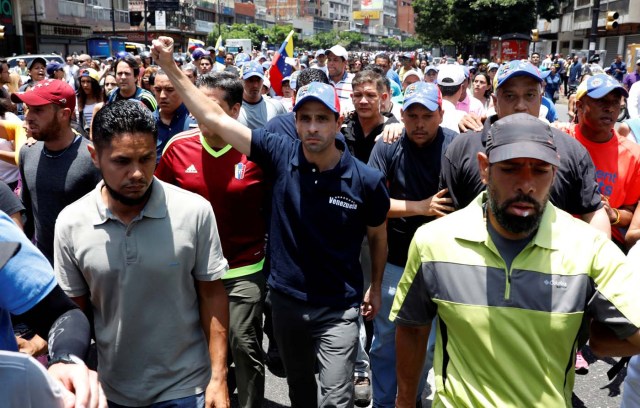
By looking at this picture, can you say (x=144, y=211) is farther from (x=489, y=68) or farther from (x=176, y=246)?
(x=489, y=68)

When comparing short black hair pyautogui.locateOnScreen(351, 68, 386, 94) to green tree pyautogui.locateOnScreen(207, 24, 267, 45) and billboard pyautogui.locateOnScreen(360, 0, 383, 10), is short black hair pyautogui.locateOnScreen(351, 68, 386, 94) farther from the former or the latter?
billboard pyautogui.locateOnScreen(360, 0, 383, 10)

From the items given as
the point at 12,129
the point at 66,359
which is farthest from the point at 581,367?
the point at 12,129

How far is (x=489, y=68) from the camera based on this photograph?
1430 centimetres

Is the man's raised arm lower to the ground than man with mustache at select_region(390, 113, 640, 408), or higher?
higher

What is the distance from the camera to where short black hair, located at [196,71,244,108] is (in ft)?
14.8

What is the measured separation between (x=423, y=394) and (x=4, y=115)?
14.1ft

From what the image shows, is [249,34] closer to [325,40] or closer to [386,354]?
[325,40]

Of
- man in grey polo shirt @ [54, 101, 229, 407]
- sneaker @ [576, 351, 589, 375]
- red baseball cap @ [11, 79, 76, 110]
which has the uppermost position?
red baseball cap @ [11, 79, 76, 110]

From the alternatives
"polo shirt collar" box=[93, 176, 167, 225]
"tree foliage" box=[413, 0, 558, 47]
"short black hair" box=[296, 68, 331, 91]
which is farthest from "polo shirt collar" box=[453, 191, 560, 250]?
"tree foliage" box=[413, 0, 558, 47]

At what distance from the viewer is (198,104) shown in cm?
356

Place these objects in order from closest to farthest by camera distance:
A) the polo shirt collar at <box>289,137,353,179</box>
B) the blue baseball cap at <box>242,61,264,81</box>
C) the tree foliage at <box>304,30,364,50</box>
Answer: the polo shirt collar at <box>289,137,353,179</box>, the blue baseball cap at <box>242,61,264,81</box>, the tree foliage at <box>304,30,364,50</box>

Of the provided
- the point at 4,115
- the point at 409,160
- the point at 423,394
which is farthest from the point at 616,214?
the point at 4,115

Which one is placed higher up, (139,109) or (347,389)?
(139,109)

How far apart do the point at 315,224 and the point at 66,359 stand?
1856 mm
